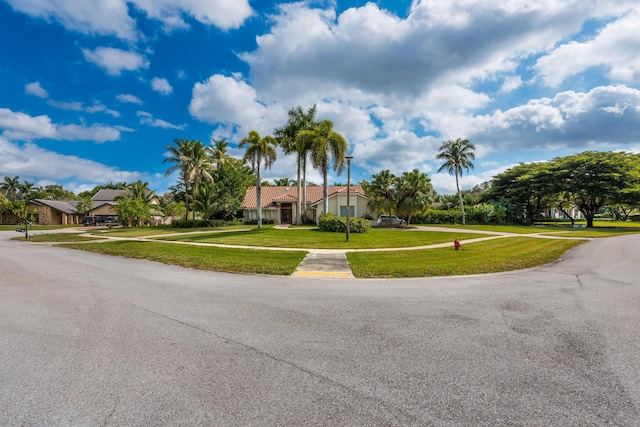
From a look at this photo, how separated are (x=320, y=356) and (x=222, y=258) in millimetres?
8951

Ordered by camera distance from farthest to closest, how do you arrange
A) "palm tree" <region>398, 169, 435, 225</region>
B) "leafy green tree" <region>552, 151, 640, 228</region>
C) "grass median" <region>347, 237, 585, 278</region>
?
"leafy green tree" <region>552, 151, 640, 228</region> < "palm tree" <region>398, 169, 435, 225</region> < "grass median" <region>347, 237, 585, 278</region>

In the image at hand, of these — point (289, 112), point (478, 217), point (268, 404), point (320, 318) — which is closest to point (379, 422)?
point (268, 404)

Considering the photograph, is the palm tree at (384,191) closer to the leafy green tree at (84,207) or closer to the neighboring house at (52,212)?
the leafy green tree at (84,207)

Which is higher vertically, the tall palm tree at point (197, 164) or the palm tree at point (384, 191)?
the tall palm tree at point (197, 164)

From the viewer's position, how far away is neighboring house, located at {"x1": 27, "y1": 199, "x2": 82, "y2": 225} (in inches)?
1893

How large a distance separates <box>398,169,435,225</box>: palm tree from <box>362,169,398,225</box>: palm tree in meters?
0.97

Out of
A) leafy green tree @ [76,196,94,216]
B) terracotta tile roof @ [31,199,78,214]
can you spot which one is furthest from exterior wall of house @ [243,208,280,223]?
terracotta tile roof @ [31,199,78,214]

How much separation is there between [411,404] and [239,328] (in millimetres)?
2827

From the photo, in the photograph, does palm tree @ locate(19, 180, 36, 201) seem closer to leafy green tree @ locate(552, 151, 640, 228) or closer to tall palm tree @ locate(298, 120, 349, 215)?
tall palm tree @ locate(298, 120, 349, 215)

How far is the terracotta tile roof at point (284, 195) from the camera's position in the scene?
35.3 meters

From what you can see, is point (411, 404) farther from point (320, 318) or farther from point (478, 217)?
point (478, 217)

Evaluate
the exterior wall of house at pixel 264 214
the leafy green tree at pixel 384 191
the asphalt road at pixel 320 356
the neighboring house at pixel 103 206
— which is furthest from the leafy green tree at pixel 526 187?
the neighboring house at pixel 103 206

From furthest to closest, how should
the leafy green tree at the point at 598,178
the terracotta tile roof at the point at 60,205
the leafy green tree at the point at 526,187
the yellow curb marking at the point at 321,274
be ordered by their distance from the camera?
the terracotta tile roof at the point at 60,205 → the leafy green tree at the point at 526,187 → the leafy green tree at the point at 598,178 → the yellow curb marking at the point at 321,274

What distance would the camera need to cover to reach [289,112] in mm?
28406
